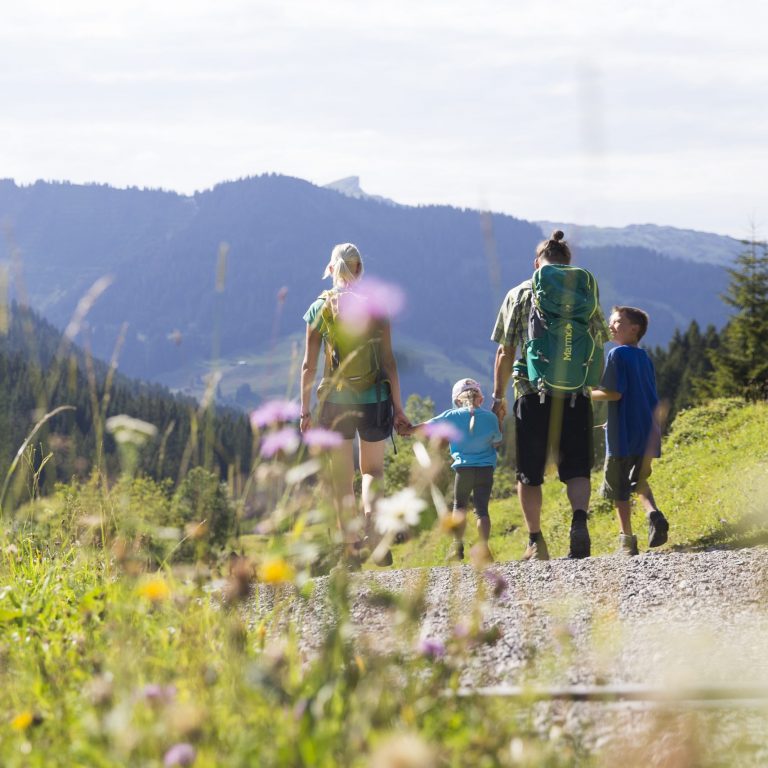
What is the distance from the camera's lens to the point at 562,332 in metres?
6.79

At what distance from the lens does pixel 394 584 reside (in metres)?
6.00

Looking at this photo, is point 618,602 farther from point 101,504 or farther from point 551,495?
point 551,495

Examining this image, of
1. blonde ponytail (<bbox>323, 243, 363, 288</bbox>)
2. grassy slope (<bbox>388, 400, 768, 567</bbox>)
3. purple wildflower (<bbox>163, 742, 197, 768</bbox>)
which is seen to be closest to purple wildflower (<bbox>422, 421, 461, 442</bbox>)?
grassy slope (<bbox>388, 400, 768, 567</bbox>)

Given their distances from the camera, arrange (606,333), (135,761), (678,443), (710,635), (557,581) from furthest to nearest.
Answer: (678,443) → (606,333) → (557,581) → (710,635) → (135,761)

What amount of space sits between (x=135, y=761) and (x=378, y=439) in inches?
187

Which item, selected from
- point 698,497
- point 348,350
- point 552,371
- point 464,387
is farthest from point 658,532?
point 698,497

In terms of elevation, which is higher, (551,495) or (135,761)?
(135,761)

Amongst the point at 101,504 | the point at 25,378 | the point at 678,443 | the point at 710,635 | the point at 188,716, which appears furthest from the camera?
the point at 25,378

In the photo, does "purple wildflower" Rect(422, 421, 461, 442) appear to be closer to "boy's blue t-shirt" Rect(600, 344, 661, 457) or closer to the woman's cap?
the woman's cap

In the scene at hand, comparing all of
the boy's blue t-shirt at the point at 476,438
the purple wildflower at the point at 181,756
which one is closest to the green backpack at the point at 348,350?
the boy's blue t-shirt at the point at 476,438

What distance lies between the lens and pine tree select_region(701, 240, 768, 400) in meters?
49.2

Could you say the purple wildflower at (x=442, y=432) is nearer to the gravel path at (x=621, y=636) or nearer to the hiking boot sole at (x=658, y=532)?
the gravel path at (x=621, y=636)

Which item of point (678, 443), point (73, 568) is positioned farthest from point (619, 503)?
point (678, 443)

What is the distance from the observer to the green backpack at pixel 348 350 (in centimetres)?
674
